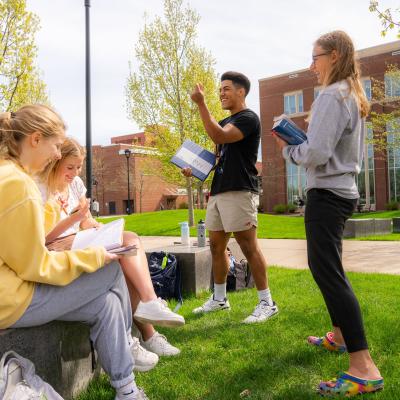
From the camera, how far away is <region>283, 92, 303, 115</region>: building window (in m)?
38.4

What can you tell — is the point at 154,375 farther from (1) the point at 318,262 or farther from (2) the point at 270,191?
(2) the point at 270,191

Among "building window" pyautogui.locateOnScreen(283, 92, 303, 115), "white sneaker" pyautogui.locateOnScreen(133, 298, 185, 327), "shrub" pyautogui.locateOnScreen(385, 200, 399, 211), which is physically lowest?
"white sneaker" pyautogui.locateOnScreen(133, 298, 185, 327)

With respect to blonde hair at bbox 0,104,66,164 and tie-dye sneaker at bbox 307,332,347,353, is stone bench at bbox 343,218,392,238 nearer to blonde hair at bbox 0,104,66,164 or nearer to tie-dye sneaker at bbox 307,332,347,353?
tie-dye sneaker at bbox 307,332,347,353

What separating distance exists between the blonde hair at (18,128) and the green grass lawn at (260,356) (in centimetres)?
142

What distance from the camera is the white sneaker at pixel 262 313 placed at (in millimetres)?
3926

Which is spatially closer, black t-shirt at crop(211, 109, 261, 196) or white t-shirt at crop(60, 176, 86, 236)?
white t-shirt at crop(60, 176, 86, 236)

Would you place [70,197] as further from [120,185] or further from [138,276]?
[120,185]

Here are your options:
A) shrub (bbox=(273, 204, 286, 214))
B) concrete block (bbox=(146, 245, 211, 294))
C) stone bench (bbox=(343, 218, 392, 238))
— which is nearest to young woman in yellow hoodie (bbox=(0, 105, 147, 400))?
concrete block (bbox=(146, 245, 211, 294))

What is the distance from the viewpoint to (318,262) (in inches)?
103

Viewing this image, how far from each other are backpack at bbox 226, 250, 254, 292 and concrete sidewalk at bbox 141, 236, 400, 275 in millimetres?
1899

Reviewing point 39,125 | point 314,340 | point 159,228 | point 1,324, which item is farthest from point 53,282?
point 159,228

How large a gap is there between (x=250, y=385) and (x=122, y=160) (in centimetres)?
5533

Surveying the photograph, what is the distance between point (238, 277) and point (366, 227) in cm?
859

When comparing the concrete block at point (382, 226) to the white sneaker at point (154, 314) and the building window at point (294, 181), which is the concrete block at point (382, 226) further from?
the building window at point (294, 181)
